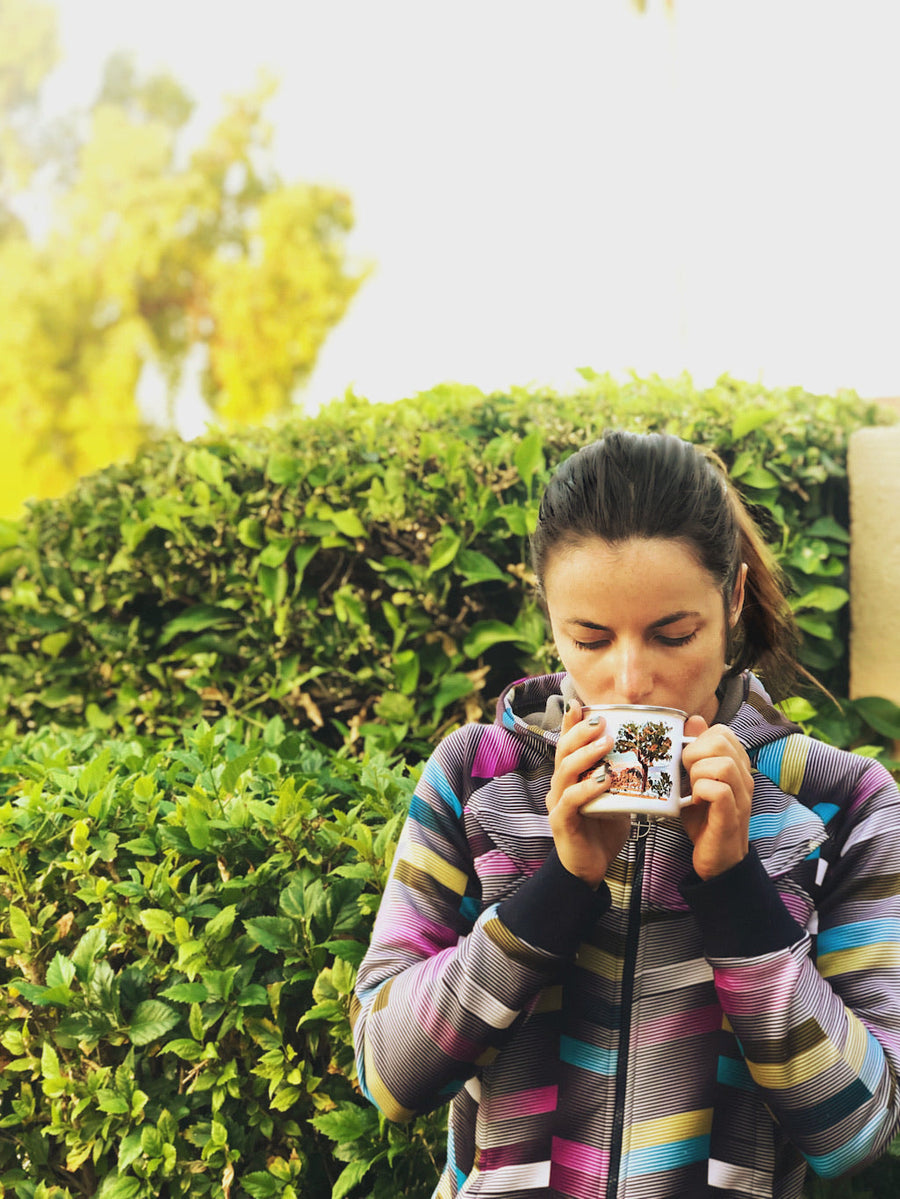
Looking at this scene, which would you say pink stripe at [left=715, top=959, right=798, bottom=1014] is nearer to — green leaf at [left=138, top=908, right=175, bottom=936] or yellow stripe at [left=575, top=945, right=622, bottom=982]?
yellow stripe at [left=575, top=945, right=622, bottom=982]

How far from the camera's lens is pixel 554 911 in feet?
4.57

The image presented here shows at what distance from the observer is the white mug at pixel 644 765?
51.8 inches

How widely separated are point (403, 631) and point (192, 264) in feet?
94.1

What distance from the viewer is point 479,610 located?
136 inches

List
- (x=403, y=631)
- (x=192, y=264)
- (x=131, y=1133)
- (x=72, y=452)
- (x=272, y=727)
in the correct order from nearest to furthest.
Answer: (x=131, y=1133) → (x=272, y=727) → (x=403, y=631) → (x=72, y=452) → (x=192, y=264)

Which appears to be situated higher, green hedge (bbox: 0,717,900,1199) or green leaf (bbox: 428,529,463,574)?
green leaf (bbox: 428,529,463,574)

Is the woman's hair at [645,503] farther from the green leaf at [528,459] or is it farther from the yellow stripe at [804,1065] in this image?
the green leaf at [528,459]

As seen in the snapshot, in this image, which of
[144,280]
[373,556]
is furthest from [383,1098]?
[144,280]

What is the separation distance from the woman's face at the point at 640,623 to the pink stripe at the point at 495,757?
17cm

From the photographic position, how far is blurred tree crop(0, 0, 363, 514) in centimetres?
2717

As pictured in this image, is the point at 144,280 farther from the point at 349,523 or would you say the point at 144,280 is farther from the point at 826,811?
the point at 826,811

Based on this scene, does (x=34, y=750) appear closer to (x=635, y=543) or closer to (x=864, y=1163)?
(x=635, y=543)

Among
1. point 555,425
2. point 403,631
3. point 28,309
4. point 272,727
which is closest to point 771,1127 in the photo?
point 272,727

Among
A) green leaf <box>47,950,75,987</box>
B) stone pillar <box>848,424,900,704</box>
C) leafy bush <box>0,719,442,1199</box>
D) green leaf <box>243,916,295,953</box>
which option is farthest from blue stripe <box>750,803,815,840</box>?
stone pillar <box>848,424,900,704</box>
